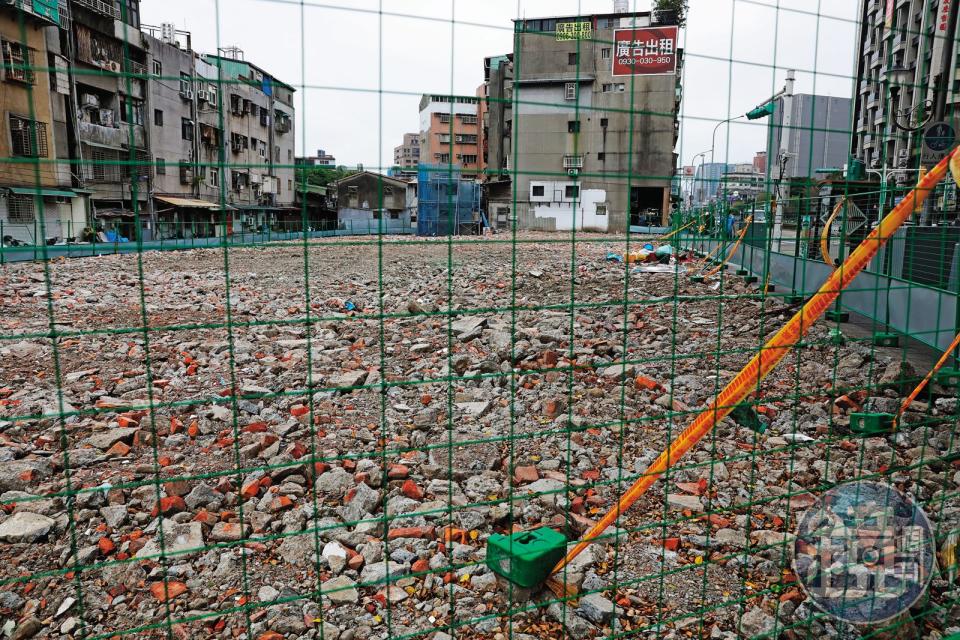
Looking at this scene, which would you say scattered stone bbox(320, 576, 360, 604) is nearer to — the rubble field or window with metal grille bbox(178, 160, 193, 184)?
the rubble field

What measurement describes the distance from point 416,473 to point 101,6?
33.5m

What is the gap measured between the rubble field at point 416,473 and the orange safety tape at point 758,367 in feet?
0.28

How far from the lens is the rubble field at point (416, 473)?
2791mm

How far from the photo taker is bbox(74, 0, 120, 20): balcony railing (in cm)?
2838

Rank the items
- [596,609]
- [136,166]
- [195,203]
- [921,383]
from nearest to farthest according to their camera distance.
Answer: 1. [136,166]
2. [596,609]
3. [921,383]
4. [195,203]

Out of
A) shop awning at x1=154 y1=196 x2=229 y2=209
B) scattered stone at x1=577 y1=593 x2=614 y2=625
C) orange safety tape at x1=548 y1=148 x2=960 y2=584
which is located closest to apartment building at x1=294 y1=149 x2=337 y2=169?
shop awning at x1=154 y1=196 x2=229 y2=209

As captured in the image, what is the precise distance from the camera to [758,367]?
2656 millimetres

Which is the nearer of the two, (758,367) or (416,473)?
(758,367)

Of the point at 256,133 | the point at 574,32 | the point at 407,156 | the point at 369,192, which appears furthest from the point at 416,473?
the point at 256,133

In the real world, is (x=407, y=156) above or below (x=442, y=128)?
below

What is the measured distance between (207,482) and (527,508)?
185 cm

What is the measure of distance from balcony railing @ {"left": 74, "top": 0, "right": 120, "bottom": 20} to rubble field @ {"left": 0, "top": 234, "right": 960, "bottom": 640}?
27226 millimetres

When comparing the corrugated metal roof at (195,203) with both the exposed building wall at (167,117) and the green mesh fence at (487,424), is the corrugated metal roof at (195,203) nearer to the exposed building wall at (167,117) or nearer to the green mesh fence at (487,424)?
the green mesh fence at (487,424)

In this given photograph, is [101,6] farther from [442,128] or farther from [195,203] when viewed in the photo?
[442,128]
